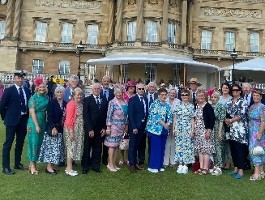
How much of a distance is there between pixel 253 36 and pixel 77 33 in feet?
62.1

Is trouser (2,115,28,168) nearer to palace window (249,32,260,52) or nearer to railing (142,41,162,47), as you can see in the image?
railing (142,41,162,47)

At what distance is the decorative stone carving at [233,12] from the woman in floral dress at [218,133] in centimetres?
3104

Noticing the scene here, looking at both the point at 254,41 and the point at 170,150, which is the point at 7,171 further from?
the point at 254,41

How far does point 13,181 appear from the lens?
764cm

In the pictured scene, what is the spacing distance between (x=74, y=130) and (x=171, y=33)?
27.7 metres

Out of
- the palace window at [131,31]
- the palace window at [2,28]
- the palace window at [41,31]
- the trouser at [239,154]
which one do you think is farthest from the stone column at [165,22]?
the trouser at [239,154]

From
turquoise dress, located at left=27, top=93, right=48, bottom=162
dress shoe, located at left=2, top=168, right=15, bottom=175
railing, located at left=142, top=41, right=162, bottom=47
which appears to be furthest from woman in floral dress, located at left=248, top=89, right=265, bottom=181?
railing, located at left=142, top=41, right=162, bottom=47

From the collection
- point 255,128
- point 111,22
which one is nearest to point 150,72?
point 111,22

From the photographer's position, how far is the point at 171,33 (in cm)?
3466

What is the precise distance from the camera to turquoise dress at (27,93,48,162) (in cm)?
820

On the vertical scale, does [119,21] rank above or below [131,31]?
above

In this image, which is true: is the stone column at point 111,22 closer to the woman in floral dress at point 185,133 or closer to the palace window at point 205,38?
the palace window at point 205,38

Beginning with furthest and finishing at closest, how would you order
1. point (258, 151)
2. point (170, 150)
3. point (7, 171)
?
point (170, 150)
point (7, 171)
point (258, 151)

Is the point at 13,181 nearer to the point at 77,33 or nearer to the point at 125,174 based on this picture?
the point at 125,174
